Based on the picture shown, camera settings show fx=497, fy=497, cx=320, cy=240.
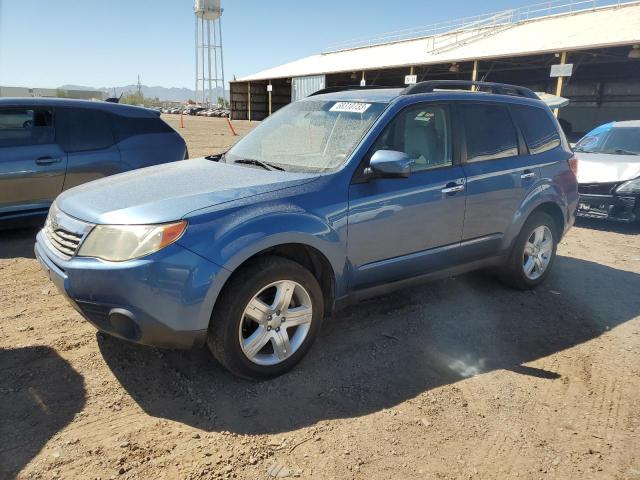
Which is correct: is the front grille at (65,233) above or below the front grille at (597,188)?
above

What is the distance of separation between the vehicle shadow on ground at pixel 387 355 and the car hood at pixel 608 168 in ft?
10.5

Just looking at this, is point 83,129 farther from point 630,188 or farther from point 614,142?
point 614,142

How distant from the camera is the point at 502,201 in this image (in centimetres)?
432

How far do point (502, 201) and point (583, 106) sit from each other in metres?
31.1

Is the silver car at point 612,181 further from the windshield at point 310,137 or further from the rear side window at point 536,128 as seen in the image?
the windshield at point 310,137

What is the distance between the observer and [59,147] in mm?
5812

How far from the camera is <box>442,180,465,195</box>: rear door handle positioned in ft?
12.7

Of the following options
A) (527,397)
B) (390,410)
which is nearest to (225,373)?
(390,410)

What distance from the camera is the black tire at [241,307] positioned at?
283cm

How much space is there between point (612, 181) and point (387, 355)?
6026 millimetres

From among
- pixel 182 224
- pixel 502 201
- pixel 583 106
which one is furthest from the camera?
pixel 583 106

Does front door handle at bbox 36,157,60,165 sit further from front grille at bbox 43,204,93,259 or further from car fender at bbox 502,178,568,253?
car fender at bbox 502,178,568,253

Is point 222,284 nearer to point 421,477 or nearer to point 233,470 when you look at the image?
point 233,470

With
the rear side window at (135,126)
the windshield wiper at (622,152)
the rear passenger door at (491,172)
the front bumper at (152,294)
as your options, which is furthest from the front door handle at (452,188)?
the windshield wiper at (622,152)
